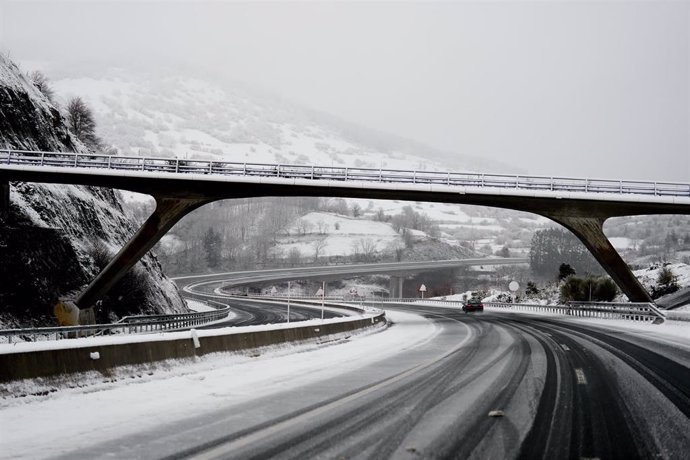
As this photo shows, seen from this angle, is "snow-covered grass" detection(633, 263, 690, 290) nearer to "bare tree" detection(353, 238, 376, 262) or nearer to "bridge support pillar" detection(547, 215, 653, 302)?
"bridge support pillar" detection(547, 215, 653, 302)

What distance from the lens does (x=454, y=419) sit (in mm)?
7379

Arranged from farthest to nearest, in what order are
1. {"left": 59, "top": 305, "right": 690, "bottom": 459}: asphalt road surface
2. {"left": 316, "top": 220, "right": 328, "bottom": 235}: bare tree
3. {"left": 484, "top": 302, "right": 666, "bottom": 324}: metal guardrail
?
{"left": 316, "top": 220, "right": 328, "bottom": 235}: bare tree
{"left": 484, "top": 302, "right": 666, "bottom": 324}: metal guardrail
{"left": 59, "top": 305, "right": 690, "bottom": 459}: asphalt road surface

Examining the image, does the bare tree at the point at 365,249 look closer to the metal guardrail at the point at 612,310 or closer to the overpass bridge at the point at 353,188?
the metal guardrail at the point at 612,310

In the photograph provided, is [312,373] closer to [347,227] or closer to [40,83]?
[40,83]

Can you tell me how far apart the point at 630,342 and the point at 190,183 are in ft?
83.2

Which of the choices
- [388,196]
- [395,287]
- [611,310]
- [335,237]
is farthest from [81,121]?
[335,237]

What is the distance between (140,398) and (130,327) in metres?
25.1

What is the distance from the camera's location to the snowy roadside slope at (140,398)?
21.4ft

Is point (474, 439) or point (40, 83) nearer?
point (474, 439)

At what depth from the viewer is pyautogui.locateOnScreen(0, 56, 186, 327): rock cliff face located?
33875 mm

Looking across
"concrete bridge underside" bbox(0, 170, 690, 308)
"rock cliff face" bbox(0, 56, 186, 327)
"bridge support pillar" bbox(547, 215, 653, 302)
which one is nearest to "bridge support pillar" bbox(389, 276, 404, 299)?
"rock cliff face" bbox(0, 56, 186, 327)

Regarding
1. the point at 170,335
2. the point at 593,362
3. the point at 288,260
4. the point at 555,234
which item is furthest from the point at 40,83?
the point at 555,234

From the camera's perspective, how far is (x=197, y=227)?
184500 mm

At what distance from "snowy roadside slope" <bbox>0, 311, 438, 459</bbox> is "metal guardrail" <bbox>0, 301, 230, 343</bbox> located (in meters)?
11.0
